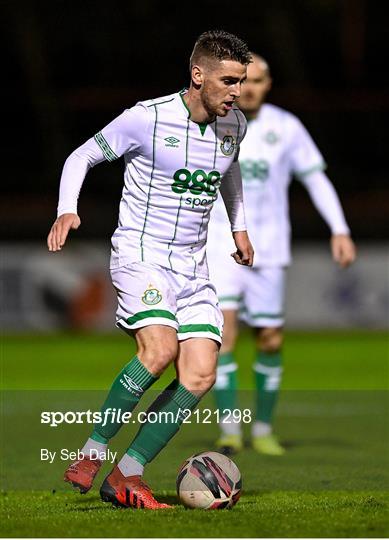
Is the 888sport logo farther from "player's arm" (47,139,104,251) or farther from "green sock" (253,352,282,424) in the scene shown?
"green sock" (253,352,282,424)

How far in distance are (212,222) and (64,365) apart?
655 cm

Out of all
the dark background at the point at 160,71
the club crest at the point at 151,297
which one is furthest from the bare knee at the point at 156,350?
the dark background at the point at 160,71

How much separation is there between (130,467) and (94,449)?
0.18 m

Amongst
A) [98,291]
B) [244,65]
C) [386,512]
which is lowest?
[98,291]

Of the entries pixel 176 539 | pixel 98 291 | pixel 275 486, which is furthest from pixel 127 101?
pixel 176 539

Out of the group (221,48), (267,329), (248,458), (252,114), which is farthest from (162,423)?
(252,114)

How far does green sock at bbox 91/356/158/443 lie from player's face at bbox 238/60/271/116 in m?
2.79

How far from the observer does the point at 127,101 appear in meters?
25.1

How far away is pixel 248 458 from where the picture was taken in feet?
23.6

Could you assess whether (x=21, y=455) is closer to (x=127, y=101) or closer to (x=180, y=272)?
(x=180, y=272)

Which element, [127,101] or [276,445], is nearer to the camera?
[276,445]

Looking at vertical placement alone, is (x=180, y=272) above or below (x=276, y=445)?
above

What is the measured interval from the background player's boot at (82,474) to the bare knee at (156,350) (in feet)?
1.49

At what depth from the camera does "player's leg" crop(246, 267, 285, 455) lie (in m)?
7.81
